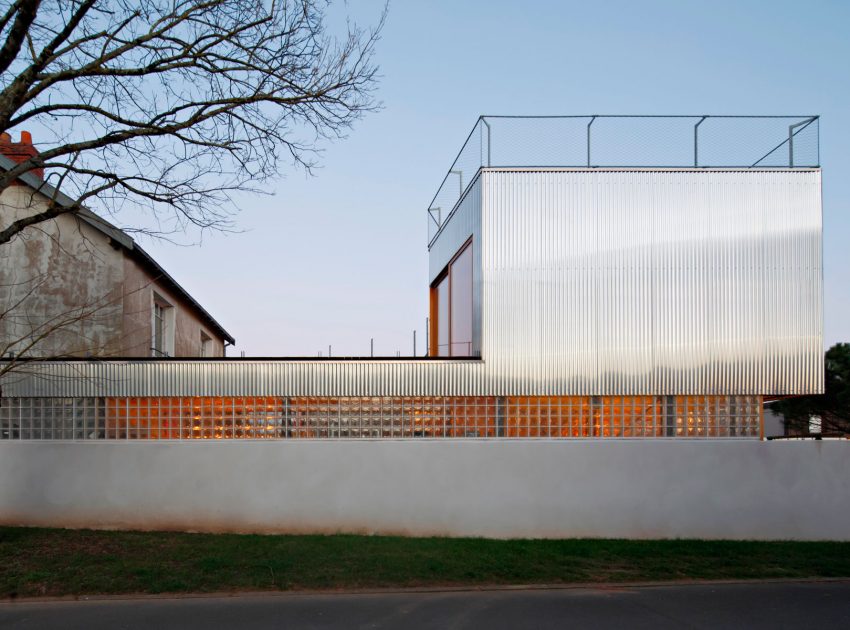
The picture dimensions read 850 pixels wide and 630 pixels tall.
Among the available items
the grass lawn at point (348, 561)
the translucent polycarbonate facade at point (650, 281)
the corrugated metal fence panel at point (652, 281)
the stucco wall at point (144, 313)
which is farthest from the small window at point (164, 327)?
the corrugated metal fence panel at point (652, 281)

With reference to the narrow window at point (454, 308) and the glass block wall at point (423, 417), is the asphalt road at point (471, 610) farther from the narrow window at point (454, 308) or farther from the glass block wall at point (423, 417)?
the narrow window at point (454, 308)

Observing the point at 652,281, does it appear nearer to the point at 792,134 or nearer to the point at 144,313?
the point at 792,134

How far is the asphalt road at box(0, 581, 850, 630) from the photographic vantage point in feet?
26.7

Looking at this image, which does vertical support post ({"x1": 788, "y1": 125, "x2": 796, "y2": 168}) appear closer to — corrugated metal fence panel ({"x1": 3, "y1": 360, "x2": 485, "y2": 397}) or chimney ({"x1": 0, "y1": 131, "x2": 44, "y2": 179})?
corrugated metal fence panel ({"x1": 3, "y1": 360, "x2": 485, "y2": 397})

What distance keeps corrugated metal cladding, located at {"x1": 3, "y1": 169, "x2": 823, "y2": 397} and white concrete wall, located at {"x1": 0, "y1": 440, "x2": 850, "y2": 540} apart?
1012 mm

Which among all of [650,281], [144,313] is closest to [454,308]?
[650,281]

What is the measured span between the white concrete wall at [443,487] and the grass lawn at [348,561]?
1.26 feet

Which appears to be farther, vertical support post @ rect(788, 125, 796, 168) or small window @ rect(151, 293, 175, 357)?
small window @ rect(151, 293, 175, 357)

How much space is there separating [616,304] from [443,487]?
4348 mm

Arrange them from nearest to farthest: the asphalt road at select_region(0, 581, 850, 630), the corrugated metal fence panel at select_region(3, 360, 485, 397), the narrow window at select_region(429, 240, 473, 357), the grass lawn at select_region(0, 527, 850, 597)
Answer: the asphalt road at select_region(0, 581, 850, 630)
the grass lawn at select_region(0, 527, 850, 597)
the corrugated metal fence panel at select_region(3, 360, 485, 397)
the narrow window at select_region(429, 240, 473, 357)

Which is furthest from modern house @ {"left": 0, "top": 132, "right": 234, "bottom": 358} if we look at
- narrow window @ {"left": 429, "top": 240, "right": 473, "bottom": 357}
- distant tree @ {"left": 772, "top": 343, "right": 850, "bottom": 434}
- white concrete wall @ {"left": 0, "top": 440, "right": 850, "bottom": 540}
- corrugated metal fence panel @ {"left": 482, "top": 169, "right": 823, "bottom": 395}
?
distant tree @ {"left": 772, "top": 343, "right": 850, "bottom": 434}

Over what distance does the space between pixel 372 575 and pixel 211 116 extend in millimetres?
6701

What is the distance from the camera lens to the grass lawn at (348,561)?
31.5 ft

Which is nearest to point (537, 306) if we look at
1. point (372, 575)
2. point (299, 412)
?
point (299, 412)
